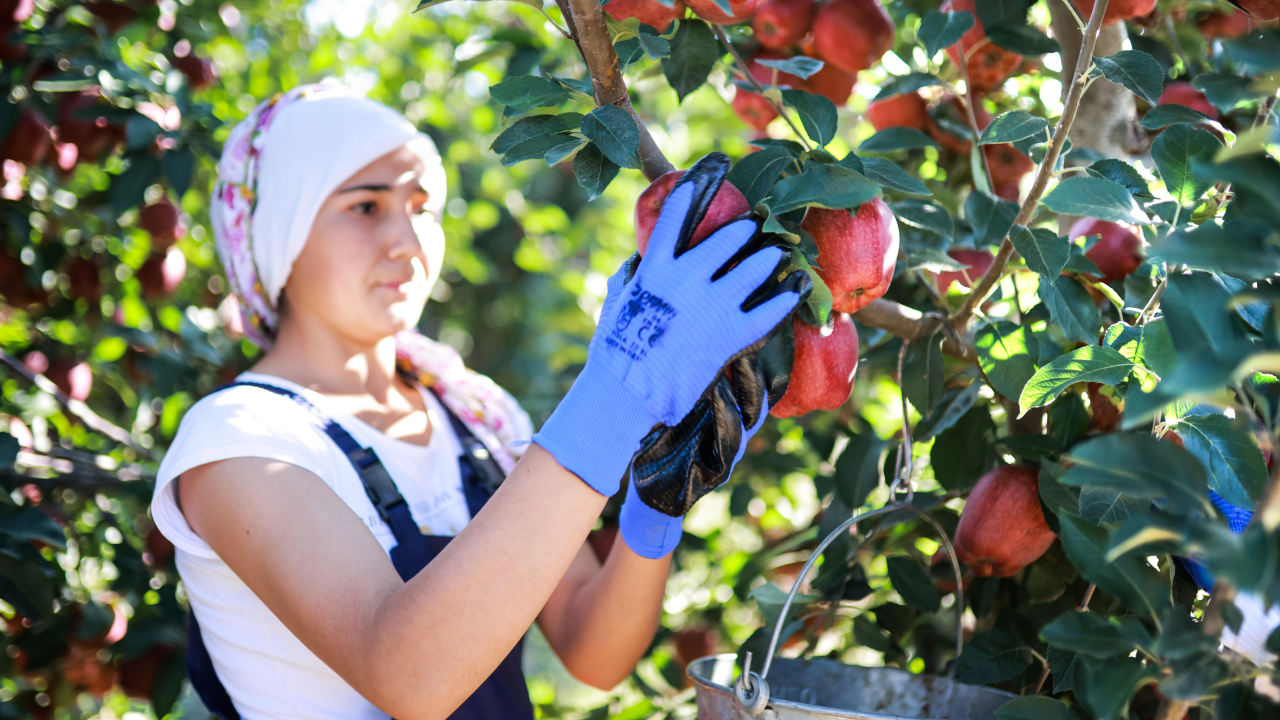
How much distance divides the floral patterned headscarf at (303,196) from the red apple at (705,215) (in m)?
0.56

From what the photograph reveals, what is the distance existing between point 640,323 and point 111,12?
172 centimetres

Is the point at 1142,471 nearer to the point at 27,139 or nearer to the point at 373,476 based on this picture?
the point at 373,476

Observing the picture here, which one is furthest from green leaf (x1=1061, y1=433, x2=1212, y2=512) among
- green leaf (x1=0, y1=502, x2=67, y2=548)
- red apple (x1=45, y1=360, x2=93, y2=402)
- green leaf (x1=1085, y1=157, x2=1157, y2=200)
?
red apple (x1=45, y1=360, x2=93, y2=402)

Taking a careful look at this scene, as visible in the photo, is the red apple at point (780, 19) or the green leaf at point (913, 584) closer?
the green leaf at point (913, 584)

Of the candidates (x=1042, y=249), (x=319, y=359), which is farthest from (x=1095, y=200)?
(x=319, y=359)

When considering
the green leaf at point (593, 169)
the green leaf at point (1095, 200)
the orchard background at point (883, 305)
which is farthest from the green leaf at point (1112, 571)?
the green leaf at point (593, 169)

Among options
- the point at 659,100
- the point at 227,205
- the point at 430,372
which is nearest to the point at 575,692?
the point at 659,100

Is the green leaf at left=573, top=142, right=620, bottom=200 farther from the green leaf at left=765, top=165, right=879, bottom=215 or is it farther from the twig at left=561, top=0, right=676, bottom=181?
the green leaf at left=765, top=165, right=879, bottom=215

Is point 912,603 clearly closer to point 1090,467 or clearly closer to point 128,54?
point 1090,467

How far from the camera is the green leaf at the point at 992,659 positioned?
2.86 feet

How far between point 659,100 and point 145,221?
1.48 m

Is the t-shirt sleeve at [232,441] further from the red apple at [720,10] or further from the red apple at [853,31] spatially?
the red apple at [853,31]

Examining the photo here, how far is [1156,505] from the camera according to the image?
2.55 feet

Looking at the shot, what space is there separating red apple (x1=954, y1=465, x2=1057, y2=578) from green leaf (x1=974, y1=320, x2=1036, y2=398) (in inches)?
4.4
